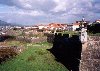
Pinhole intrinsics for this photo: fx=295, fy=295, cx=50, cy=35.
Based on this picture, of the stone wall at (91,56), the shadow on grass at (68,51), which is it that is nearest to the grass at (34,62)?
the shadow on grass at (68,51)

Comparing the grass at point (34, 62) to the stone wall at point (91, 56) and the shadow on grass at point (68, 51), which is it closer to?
the shadow on grass at point (68, 51)

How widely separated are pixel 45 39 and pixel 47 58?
16470 millimetres

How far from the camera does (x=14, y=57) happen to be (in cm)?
3681

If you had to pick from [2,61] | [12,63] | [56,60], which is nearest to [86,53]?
[56,60]

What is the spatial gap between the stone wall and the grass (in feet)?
9.32

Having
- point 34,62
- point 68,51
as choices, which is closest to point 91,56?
point 68,51

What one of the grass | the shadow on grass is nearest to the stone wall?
the shadow on grass

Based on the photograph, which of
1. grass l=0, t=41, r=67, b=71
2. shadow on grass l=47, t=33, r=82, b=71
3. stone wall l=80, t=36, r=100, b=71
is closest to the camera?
stone wall l=80, t=36, r=100, b=71

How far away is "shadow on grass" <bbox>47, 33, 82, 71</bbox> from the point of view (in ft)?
97.6

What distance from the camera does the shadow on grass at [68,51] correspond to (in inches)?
1171

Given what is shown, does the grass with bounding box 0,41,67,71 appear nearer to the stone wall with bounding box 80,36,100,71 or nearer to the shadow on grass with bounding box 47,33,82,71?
the shadow on grass with bounding box 47,33,82,71

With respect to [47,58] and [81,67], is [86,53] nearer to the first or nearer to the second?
[81,67]

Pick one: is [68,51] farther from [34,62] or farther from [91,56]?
[91,56]

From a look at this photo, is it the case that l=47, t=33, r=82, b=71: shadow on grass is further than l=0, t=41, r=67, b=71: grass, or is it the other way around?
l=0, t=41, r=67, b=71: grass
